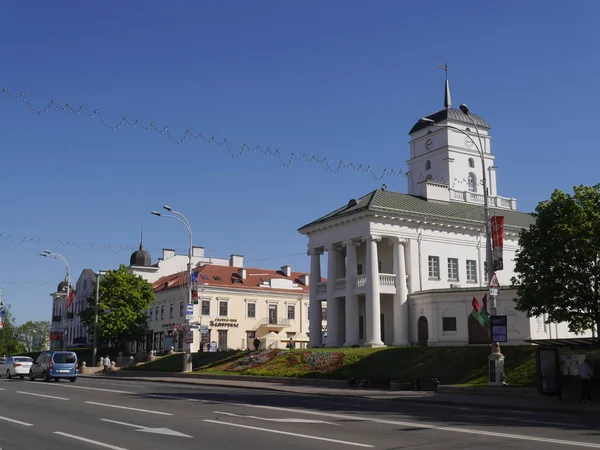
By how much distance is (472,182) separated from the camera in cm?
6831

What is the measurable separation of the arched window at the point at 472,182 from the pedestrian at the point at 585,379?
46716 millimetres

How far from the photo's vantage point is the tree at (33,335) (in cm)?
13325

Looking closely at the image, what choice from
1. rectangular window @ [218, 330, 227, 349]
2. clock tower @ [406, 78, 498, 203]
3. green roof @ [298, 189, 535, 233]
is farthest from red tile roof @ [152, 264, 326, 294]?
green roof @ [298, 189, 535, 233]

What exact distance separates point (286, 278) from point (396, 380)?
1931 inches

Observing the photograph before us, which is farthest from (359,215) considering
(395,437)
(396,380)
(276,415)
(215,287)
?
(395,437)

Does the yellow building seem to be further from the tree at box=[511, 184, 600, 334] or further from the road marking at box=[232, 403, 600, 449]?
the road marking at box=[232, 403, 600, 449]

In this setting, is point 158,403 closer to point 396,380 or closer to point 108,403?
point 108,403

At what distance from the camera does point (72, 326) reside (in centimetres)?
10356

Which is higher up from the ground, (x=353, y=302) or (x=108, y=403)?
(x=353, y=302)

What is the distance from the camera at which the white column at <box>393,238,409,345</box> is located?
50281 millimetres

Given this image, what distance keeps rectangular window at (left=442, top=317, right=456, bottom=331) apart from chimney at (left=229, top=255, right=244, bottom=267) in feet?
157

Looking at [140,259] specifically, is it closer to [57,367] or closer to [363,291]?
[363,291]

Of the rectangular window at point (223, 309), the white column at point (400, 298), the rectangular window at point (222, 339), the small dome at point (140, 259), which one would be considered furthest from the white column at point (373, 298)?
the small dome at point (140, 259)

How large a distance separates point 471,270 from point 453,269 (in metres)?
2.11
